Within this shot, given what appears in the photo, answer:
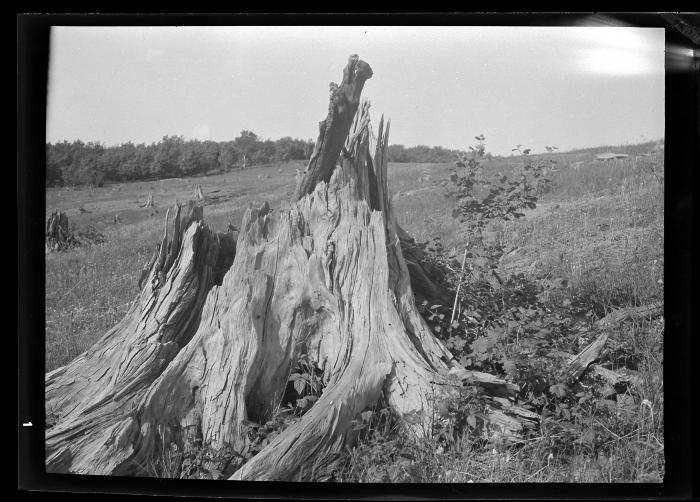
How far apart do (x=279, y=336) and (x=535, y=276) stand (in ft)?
5.34

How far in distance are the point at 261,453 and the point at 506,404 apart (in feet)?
4.92

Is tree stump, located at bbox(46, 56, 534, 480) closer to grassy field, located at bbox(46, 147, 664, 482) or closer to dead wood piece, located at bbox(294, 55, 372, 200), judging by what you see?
dead wood piece, located at bbox(294, 55, 372, 200)

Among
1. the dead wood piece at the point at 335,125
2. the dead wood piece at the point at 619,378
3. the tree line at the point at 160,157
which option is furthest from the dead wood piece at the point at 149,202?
the dead wood piece at the point at 619,378

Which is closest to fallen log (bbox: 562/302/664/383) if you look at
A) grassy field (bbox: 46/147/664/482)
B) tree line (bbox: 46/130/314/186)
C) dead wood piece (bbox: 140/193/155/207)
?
grassy field (bbox: 46/147/664/482)

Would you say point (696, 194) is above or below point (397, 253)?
above

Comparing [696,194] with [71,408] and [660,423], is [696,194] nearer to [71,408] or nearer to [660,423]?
[660,423]

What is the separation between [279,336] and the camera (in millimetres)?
3578

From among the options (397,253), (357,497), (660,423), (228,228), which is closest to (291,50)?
(228,228)

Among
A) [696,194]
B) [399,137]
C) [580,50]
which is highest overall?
A: [580,50]

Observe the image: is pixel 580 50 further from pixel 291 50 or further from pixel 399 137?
pixel 291 50

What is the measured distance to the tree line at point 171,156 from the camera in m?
3.59

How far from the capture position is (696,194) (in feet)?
11.8

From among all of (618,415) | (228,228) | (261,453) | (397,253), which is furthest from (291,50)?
(618,415)

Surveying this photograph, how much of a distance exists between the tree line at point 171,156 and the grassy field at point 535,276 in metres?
0.07
